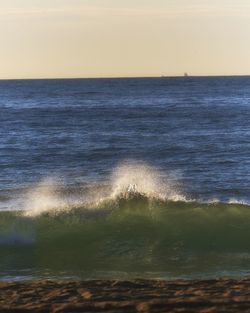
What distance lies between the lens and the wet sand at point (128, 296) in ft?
25.5

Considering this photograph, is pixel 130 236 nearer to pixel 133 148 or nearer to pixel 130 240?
pixel 130 240

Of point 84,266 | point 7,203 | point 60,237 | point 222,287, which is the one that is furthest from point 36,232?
point 222,287

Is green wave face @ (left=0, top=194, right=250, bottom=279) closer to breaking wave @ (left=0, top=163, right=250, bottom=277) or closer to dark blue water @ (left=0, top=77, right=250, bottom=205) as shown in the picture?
breaking wave @ (left=0, top=163, right=250, bottom=277)

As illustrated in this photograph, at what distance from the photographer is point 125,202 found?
1667cm

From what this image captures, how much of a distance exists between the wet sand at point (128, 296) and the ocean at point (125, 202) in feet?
7.58

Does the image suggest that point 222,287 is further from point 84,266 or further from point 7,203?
point 7,203

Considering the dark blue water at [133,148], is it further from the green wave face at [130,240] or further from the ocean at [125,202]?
the green wave face at [130,240]

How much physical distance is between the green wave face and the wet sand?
2434 mm

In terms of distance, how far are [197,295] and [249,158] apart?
2109 centimetres

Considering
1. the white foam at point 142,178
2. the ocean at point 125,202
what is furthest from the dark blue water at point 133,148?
the white foam at point 142,178

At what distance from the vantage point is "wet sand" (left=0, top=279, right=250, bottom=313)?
7.77m

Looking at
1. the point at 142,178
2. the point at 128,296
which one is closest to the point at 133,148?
the point at 142,178

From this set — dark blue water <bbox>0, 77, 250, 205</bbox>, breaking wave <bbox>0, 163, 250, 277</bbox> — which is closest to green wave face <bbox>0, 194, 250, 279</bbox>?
breaking wave <bbox>0, 163, 250, 277</bbox>

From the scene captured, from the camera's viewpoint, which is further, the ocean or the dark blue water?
the dark blue water
